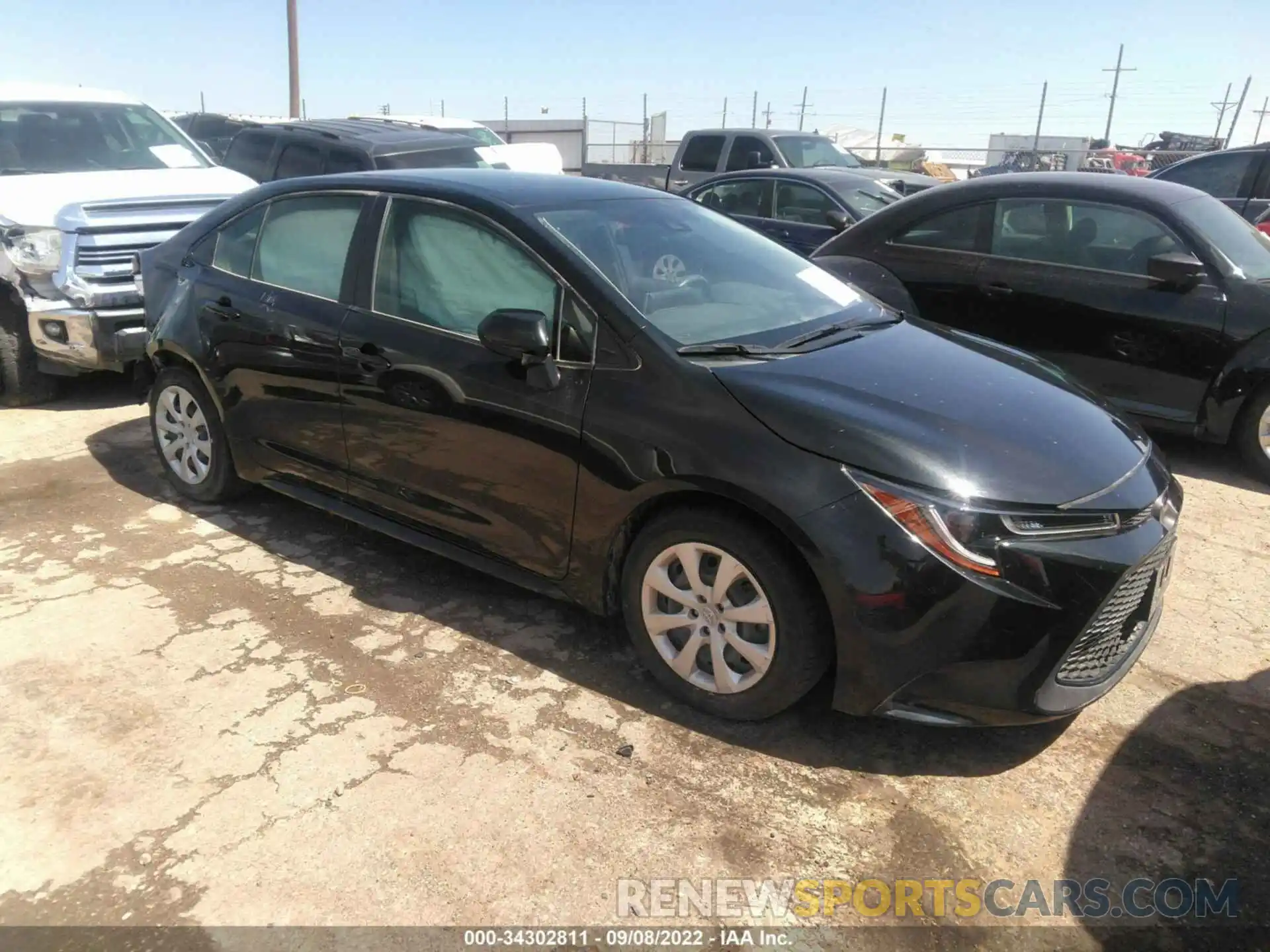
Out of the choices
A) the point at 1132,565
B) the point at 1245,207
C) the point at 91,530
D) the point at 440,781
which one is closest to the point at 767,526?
the point at 1132,565

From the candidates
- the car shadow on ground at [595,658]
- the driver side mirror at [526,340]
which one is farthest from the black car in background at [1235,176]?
the driver side mirror at [526,340]

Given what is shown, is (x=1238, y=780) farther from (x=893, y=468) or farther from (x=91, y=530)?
(x=91, y=530)

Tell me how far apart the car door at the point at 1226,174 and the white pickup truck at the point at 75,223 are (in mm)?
8928

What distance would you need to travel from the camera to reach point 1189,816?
A: 2.69m

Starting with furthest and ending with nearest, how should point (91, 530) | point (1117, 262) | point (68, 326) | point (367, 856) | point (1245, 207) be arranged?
point (1245, 207)
point (68, 326)
point (1117, 262)
point (91, 530)
point (367, 856)

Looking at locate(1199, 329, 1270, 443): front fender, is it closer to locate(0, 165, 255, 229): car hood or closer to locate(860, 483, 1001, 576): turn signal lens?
locate(860, 483, 1001, 576): turn signal lens

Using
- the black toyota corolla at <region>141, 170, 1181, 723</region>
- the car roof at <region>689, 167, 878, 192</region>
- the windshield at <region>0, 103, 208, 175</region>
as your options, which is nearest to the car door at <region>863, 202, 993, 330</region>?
the black toyota corolla at <region>141, 170, 1181, 723</region>

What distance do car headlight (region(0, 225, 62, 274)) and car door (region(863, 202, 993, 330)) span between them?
528cm

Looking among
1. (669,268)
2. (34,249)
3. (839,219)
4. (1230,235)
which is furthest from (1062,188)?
(34,249)

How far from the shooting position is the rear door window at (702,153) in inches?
531

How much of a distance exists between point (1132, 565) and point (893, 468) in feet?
2.43

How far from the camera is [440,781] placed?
2785 millimetres

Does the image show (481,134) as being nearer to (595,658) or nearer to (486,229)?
(486,229)

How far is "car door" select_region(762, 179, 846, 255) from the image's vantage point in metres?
8.70
